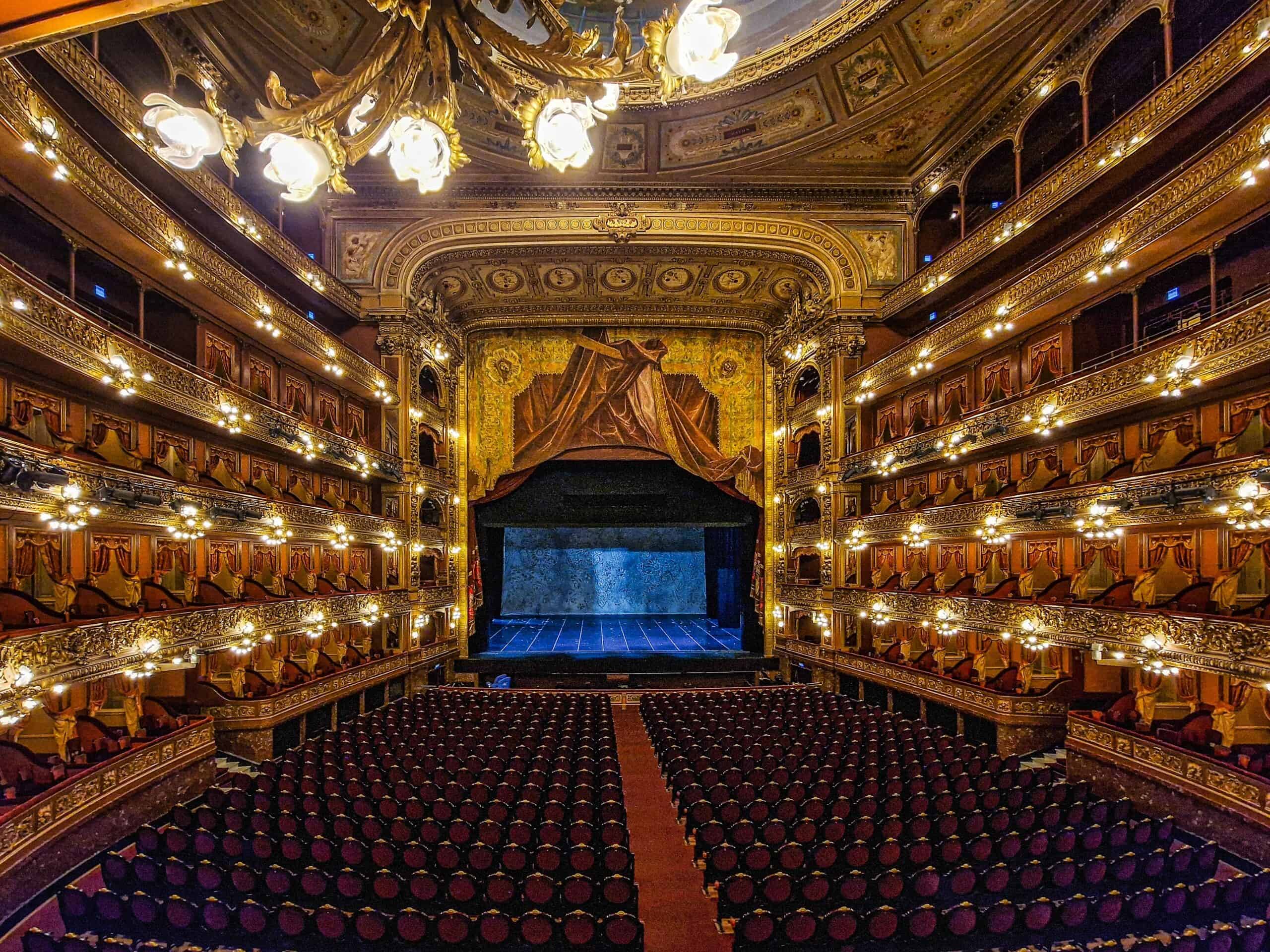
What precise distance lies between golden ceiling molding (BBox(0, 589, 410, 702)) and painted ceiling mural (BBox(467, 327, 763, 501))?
25.3 ft

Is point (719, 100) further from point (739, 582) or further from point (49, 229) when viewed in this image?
point (739, 582)

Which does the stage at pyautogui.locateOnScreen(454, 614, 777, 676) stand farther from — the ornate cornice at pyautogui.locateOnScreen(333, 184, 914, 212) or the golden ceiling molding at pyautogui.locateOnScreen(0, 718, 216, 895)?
the ornate cornice at pyautogui.locateOnScreen(333, 184, 914, 212)

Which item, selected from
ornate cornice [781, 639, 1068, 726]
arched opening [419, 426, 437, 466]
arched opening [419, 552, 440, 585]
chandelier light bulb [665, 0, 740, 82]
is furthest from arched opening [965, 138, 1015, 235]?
arched opening [419, 552, 440, 585]

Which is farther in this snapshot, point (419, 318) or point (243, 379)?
point (419, 318)

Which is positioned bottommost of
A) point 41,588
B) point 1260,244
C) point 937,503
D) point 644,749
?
point 644,749

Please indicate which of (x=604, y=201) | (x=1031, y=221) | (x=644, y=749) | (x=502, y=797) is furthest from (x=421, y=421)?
(x=1031, y=221)

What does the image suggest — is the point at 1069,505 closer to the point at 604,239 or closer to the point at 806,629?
the point at 806,629

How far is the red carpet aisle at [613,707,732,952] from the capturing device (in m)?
5.84

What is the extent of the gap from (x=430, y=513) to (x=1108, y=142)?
18027mm

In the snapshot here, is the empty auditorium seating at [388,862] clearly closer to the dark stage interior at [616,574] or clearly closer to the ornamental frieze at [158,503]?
the ornamental frieze at [158,503]

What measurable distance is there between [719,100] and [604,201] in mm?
4072

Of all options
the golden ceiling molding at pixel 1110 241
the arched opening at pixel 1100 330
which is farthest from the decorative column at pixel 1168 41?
the arched opening at pixel 1100 330

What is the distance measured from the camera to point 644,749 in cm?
1190

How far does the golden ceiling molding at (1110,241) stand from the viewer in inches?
323
